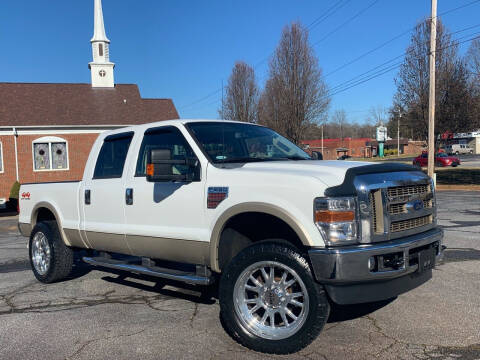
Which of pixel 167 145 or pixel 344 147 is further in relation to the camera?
pixel 344 147

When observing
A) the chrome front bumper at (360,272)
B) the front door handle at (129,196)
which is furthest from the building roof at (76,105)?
the chrome front bumper at (360,272)

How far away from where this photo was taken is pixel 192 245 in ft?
14.8

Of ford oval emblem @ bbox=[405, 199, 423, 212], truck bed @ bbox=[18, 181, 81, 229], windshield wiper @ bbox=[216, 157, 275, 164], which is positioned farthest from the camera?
truck bed @ bbox=[18, 181, 81, 229]

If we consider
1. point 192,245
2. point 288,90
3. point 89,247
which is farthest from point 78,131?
point 192,245

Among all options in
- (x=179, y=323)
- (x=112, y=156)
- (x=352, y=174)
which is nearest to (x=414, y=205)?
(x=352, y=174)

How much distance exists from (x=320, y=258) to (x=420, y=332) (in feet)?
4.67

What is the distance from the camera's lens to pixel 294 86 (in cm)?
2697

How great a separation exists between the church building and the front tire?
67.2 ft

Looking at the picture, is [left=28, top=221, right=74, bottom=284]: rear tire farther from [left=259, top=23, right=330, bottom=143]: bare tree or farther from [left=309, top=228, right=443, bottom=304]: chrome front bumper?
[left=259, top=23, right=330, bottom=143]: bare tree

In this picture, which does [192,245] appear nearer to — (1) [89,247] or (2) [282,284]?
(2) [282,284]

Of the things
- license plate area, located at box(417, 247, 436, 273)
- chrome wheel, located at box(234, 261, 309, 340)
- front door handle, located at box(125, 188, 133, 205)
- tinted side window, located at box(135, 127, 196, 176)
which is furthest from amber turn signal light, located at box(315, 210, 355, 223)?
front door handle, located at box(125, 188, 133, 205)

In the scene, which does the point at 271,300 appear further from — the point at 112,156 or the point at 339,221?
the point at 112,156

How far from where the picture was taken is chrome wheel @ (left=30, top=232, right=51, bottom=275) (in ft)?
20.8

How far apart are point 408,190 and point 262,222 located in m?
1.31
